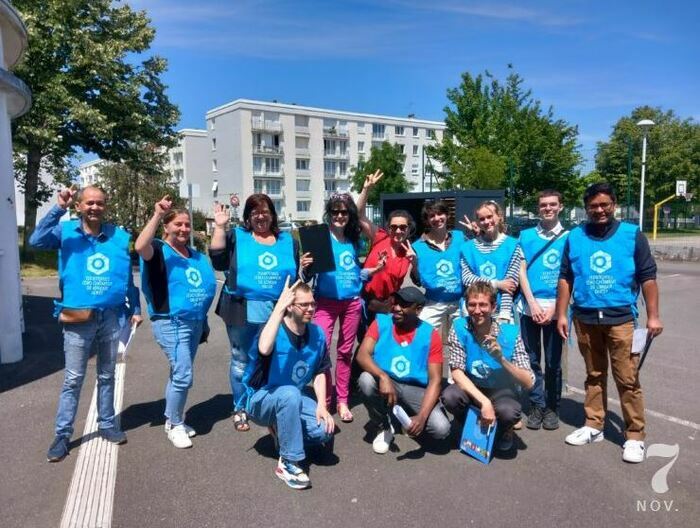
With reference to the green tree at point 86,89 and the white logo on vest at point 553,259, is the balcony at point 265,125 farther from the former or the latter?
the white logo on vest at point 553,259

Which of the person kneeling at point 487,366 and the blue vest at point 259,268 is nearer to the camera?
the person kneeling at point 487,366

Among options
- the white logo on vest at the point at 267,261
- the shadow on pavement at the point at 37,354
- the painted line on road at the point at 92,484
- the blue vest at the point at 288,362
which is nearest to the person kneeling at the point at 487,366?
the blue vest at the point at 288,362

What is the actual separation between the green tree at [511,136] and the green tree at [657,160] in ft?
33.9

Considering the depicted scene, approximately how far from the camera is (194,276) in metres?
4.01

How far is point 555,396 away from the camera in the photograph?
4.27m

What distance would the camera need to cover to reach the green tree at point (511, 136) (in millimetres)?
26625

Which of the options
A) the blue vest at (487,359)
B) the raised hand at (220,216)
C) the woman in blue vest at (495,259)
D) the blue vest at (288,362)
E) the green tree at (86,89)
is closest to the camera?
the blue vest at (288,362)

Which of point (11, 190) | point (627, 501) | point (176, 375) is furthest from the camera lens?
point (11, 190)

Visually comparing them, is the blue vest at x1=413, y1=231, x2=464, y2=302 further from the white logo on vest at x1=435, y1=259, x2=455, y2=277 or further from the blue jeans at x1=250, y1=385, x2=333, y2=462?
the blue jeans at x1=250, y1=385, x2=333, y2=462

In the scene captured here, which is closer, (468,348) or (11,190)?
(468,348)

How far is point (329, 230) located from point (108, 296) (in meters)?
1.74

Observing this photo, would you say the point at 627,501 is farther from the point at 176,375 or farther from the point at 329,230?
the point at 176,375

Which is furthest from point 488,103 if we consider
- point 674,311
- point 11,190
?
point 11,190

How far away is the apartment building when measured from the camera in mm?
62531
